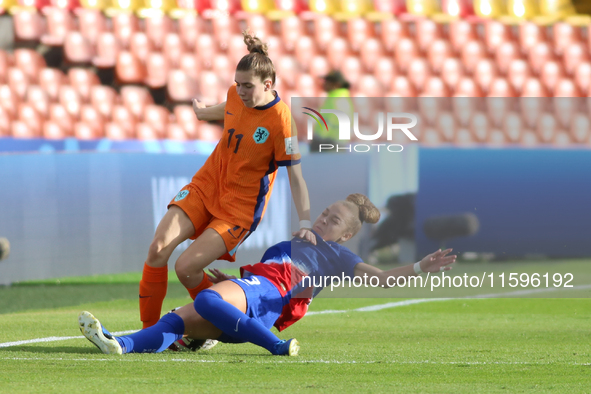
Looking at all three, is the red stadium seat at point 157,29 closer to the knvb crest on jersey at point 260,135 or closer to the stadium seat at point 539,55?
the stadium seat at point 539,55

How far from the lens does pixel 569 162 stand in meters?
5.16

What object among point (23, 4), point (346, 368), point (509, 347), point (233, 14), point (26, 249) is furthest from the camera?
point (233, 14)

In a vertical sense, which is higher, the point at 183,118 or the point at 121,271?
the point at 183,118

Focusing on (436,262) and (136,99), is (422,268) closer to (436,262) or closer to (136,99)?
(436,262)

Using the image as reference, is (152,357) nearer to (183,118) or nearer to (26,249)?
(26,249)

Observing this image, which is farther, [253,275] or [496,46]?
[496,46]

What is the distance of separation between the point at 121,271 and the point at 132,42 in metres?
3.77

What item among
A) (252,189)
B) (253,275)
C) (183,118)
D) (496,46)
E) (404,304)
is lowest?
(404,304)

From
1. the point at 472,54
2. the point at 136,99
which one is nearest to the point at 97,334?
the point at 136,99

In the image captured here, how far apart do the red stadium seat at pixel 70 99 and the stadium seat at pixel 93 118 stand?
0.07 metres

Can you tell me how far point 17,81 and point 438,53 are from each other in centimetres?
536

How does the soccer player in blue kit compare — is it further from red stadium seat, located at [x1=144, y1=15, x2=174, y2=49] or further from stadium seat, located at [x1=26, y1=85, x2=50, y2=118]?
red stadium seat, located at [x1=144, y1=15, x2=174, y2=49]

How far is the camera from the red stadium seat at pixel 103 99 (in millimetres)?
8977

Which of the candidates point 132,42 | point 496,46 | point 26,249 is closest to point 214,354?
point 26,249
